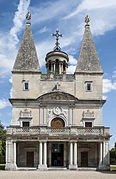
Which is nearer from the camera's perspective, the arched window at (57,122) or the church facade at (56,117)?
the church facade at (56,117)

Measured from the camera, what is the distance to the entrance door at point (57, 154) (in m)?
28.2

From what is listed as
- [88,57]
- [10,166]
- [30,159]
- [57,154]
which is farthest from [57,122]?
[88,57]

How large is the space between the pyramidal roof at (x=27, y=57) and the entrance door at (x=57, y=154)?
964 centimetres

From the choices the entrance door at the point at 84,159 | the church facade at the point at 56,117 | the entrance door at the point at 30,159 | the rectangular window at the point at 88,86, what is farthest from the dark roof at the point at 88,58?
the entrance door at the point at 30,159

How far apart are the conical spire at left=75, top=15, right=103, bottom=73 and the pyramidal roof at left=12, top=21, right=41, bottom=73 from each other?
566cm

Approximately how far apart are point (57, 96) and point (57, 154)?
6.96 m

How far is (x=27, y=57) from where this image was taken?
31031 millimetres

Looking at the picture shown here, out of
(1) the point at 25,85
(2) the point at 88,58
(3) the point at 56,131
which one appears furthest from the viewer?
(2) the point at 88,58

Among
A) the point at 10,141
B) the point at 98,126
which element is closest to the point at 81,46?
the point at 98,126

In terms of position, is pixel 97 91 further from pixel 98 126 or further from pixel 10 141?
pixel 10 141

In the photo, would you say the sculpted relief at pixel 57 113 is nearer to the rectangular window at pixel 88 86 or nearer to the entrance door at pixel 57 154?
the entrance door at pixel 57 154

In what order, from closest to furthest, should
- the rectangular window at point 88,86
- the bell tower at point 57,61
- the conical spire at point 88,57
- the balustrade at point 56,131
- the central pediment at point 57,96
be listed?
the balustrade at point 56,131 → the central pediment at point 57,96 → the rectangular window at point 88,86 → the conical spire at point 88,57 → the bell tower at point 57,61

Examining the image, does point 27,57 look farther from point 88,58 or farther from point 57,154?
point 57,154

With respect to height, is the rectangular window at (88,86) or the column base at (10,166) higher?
the rectangular window at (88,86)
